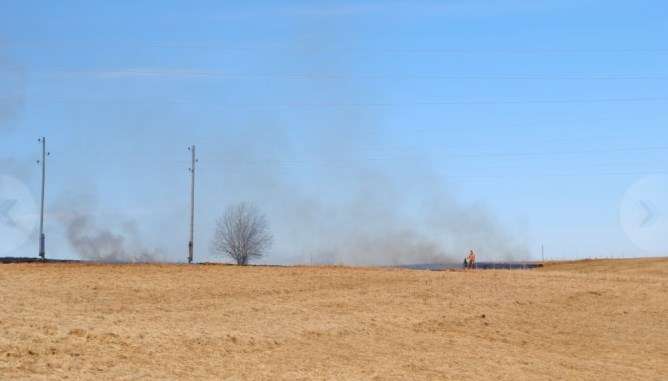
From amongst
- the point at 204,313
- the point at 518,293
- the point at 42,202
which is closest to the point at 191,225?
the point at 42,202

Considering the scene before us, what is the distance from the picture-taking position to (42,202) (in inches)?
2446

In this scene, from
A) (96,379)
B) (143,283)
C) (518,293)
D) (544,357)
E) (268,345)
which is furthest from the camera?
(518,293)

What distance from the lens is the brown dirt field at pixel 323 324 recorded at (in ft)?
69.8

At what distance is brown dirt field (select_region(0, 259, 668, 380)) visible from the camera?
21281 millimetres

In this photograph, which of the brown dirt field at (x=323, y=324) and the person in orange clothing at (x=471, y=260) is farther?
the person in orange clothing at (x=471, y=260)

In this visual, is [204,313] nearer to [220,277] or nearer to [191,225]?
[220,277]

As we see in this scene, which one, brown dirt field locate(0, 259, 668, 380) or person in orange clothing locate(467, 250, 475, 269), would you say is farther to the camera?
person in orange clothing locate(467, 250, 475, 269)

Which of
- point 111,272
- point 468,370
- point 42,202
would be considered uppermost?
point 42,202

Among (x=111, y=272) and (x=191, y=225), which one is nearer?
(x=111, y=272)

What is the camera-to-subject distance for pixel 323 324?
28.3m

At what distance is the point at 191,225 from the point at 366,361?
37.7 metres

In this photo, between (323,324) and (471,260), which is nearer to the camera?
(323,324)

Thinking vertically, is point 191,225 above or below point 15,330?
above

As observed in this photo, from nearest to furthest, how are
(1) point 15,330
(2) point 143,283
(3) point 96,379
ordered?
1. (3) point 96,379
2. (1) point 15,330
3. (2) point 143,283
